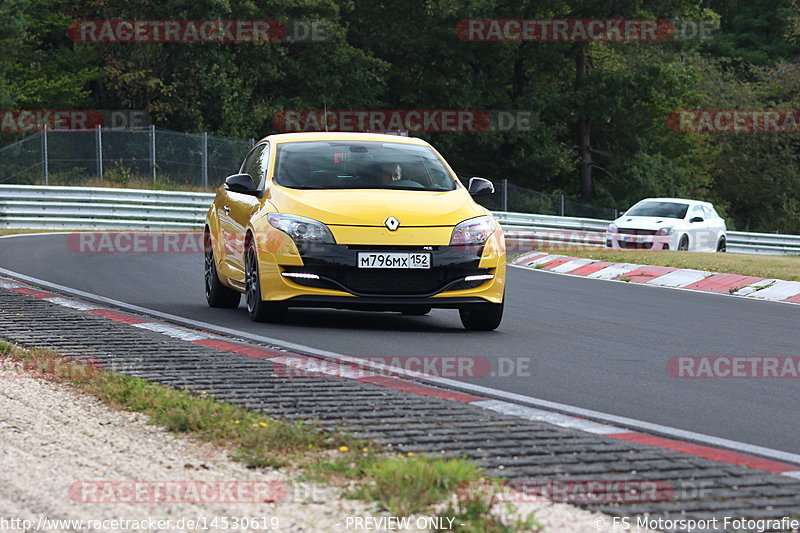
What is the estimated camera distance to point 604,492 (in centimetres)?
493

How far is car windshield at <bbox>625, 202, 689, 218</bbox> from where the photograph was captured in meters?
30.0

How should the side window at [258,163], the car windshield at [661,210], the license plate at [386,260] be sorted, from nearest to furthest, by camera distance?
the license plate at [386,260], the side window at [258,163], the car windshield at [661,210]

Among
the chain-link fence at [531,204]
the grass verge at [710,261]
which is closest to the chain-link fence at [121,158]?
the chain-link fence at [531,204]

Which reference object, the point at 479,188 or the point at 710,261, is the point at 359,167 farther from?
the point at 710,261

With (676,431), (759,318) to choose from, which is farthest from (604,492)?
(759,318)

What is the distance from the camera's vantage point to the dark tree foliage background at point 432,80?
45.1 m

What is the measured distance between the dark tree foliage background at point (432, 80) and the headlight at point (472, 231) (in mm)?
34032

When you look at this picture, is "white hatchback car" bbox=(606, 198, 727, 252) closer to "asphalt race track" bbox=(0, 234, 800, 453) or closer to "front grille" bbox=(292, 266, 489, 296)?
"asphalt race track" bbox=(0, 234, 800, 453)

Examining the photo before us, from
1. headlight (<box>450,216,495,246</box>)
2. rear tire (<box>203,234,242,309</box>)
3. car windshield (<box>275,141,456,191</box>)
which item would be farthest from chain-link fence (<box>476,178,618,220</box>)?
headlight (<box>450,216,495,246</box>)

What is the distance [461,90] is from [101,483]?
4491cm

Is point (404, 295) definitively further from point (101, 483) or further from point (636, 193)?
point (636, 193)

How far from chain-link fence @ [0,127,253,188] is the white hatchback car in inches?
435

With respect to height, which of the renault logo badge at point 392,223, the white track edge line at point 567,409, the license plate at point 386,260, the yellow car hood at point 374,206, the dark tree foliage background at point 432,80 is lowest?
the white track edge line at point 567,409

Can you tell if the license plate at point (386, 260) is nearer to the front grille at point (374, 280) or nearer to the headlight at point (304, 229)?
the front grille at point (374, 280)
